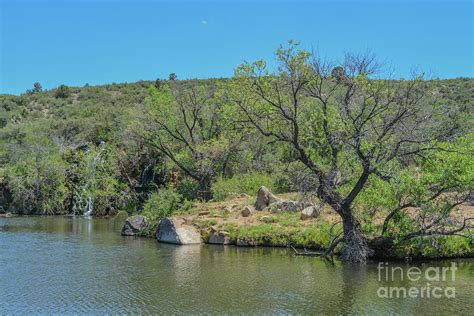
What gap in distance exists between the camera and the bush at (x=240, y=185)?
3841 cm

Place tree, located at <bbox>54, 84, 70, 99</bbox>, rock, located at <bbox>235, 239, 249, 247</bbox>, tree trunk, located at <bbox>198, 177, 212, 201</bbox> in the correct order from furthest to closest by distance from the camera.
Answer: tree, located at <bbox>54, 84, 70, 99</bbox>, tree trunk, located at <bbox>198, 177, 212, 201</bbox>, rock, located at <bbox>235, 239, 249, 247</bbox>

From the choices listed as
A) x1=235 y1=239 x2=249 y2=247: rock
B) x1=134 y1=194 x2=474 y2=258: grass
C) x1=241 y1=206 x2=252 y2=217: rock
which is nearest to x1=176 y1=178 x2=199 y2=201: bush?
x1=134 y1=194 x2=474 y2=258: grass

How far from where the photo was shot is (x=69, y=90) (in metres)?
99.1

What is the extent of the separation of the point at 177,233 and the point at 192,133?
14.7 m

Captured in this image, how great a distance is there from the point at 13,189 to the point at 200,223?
25297mm

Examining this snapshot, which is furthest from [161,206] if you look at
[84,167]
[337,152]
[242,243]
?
[84,167]

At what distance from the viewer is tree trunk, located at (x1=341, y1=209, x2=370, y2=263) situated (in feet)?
74.8

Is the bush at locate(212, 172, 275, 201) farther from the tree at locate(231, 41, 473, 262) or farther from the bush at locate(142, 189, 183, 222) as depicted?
the tree at locate(231, 41, 473, 262)

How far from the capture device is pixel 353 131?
74.7ft

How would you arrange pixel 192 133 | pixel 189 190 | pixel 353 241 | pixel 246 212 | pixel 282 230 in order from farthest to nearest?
pixel 192 133 < pixel 189 190 < pixel 246 212 < pixel 282 230 < pixel 353 241

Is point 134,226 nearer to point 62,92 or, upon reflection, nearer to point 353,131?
point 353,131

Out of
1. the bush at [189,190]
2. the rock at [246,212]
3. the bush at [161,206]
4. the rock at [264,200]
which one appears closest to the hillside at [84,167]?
the bush at [189,190]

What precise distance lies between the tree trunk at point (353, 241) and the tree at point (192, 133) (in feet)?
62.4

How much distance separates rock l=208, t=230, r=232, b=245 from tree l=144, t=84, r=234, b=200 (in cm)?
1104
